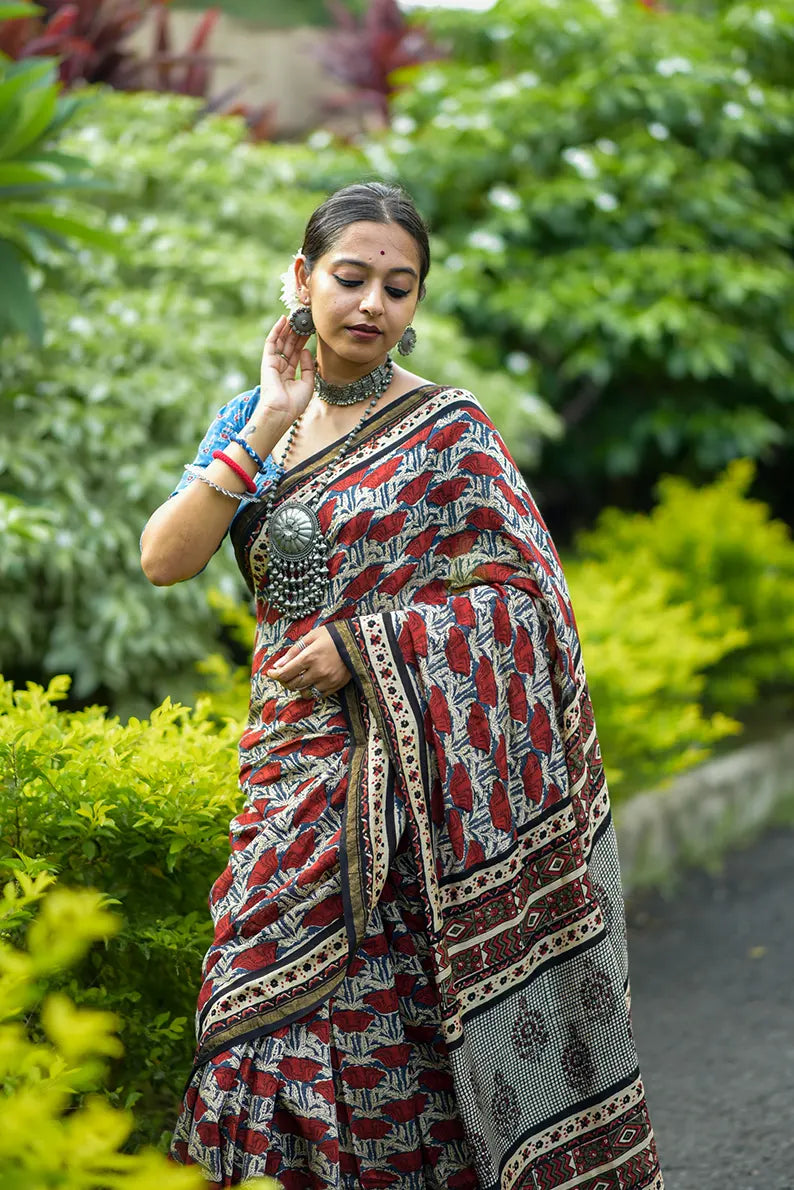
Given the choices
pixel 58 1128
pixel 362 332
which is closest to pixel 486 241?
pixel 362 332

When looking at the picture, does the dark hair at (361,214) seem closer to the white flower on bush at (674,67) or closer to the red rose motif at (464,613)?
the red rose motif at (464,613)

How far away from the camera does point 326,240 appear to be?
252 centimetres

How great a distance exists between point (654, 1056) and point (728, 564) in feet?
10.7

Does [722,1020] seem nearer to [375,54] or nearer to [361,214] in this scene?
[361,214]

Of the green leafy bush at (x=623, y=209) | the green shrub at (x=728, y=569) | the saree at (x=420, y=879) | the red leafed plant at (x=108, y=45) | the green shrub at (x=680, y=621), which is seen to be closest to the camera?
the saree at (x=420, y=879)

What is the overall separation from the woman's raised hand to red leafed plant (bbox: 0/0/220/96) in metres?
3.74

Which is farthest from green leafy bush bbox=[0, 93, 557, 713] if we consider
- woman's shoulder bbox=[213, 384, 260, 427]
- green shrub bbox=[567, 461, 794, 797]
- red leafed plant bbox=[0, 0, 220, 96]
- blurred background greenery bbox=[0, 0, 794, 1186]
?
woman's shoulder bbox=[213, 384, 260, 427]

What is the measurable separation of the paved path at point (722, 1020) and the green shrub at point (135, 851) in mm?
1304

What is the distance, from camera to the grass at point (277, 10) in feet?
→ 31.3

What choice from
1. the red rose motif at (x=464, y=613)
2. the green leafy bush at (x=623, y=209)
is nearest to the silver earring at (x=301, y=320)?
the red rose motif at (x=464, y=613)

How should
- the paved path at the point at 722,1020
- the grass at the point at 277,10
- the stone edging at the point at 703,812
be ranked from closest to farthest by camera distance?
the paved path at the point at 722,1020
the stone edging at the point at 703,812
the grass at the point at 277,10

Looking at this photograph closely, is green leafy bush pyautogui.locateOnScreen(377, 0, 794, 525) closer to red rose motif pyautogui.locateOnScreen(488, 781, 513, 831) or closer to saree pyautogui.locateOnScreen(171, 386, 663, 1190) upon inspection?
saree pyautogui.locateOnScreen(171, 386, 663, 1190)

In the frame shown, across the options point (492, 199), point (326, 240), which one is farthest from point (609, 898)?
point (492, 199)

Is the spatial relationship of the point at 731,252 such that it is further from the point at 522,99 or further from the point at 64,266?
the point at 64,266
